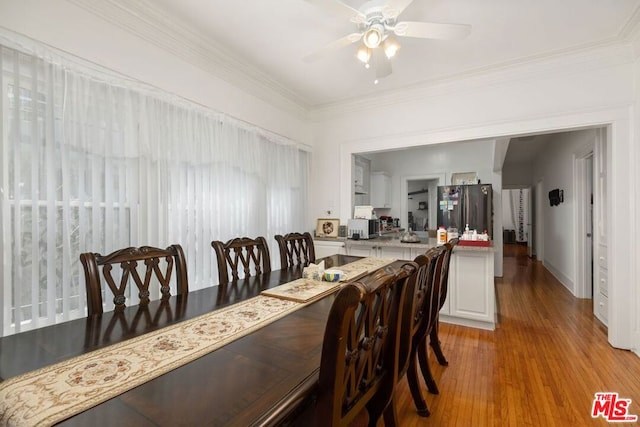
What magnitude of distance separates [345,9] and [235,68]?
1.54 m

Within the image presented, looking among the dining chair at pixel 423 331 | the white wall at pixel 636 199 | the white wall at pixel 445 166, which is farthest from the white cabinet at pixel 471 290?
the white wall at pixel 445 166

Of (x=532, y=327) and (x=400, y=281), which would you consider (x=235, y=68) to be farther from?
(x=532, y=327)

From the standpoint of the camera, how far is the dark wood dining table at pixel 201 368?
639 millimetres

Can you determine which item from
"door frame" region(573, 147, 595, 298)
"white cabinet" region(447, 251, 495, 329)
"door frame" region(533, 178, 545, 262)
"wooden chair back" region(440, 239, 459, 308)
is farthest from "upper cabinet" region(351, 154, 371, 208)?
"door frame" region(533, 178, 545, 262)

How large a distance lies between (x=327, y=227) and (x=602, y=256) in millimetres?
3075

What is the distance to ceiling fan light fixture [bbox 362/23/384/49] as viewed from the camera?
1.78 metres

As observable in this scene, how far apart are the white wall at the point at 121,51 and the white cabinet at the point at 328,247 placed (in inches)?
68.9

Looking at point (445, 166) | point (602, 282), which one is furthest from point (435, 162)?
point (602, 282)

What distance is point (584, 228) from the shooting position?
12.9ft

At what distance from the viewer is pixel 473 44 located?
2.52m

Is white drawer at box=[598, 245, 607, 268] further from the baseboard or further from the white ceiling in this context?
the white ceiling

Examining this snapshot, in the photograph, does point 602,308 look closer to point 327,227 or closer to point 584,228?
point 584,228

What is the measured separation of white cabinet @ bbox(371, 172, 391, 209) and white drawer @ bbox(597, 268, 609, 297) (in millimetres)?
3530

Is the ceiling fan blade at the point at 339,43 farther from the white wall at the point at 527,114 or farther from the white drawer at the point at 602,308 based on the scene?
the white drawer at the point at 602,308
